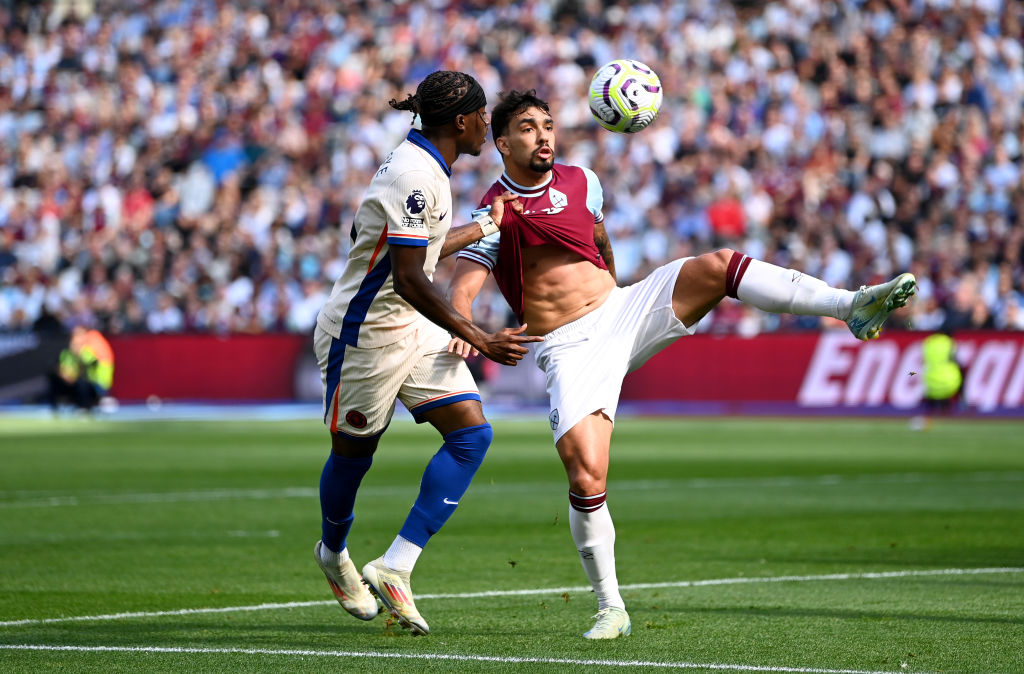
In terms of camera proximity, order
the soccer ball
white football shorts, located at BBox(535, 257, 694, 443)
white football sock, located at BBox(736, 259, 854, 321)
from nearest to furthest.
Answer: white football sock, located at BBox(736, 259, 854, 321) < white football shorts, located at BBox(535, 257, 694, 443) < the soccer ball

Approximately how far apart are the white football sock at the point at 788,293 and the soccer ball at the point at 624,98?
1.09 metres

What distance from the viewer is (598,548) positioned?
7008 millimetres

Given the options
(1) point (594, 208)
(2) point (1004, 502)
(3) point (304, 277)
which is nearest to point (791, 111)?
(3) point (304, 277)

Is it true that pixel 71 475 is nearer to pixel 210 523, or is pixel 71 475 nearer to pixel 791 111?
pixel 210 523

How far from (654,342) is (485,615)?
1513mm

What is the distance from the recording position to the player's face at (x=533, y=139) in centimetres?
729

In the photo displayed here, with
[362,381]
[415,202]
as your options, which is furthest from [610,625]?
[415,202]

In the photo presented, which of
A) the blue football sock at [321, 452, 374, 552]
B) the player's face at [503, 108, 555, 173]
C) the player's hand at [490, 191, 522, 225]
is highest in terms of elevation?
the player's face at [503, 108, 555, 173]

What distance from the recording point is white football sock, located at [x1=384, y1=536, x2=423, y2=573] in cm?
701

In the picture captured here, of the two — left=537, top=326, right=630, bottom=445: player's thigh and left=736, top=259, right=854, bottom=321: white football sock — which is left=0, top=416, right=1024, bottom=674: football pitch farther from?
left=736, top=259, right=854, bottom=321: white football sock

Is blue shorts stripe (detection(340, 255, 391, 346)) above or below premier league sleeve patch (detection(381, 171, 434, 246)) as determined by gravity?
below

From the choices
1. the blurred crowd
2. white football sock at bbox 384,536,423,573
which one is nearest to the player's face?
white football sock at bbox 384,536,423,573

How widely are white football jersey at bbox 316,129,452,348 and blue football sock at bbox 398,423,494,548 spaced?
21.7 inches

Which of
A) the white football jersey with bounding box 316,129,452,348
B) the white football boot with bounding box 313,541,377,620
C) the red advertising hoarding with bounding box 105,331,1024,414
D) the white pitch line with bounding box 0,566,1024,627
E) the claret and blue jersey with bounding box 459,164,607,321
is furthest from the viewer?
the red advertising hoarding with bounding box 105,331,1024,414
